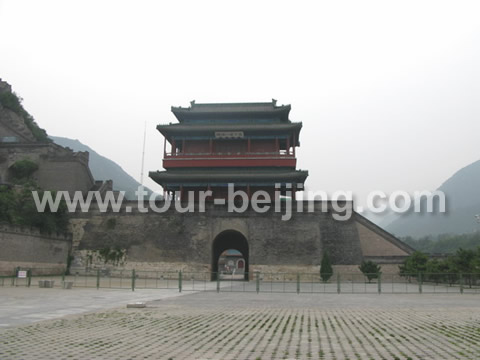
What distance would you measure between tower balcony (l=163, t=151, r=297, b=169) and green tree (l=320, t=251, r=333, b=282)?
35.7 feet

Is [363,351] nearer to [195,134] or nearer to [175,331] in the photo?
[175,331]

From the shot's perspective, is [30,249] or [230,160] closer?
[30,249]

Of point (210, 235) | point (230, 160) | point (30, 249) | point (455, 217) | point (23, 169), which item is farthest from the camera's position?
point (455, 217)

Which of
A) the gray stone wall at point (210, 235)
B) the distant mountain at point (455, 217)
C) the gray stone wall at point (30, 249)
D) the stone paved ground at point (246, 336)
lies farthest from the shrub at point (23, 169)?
the distant mountain at point (455, 217)

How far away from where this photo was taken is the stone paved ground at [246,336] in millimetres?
6797

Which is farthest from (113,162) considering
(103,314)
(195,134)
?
(103,314)

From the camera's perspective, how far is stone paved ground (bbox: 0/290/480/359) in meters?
6.80

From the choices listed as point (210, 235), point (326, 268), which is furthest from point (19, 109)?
point (326, 268)

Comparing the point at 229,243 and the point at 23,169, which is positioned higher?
the point at 23,169

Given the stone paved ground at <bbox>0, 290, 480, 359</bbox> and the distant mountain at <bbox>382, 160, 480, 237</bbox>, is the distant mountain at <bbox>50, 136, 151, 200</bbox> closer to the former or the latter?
the distant mountain at <bbox>382, 160, 480, 237</bbox>

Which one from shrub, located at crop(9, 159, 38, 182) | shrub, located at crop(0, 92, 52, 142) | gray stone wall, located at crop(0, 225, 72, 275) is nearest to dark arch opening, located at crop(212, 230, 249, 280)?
gray stone wall, located at crop(0, 225, 72, 275)

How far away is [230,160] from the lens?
139ft

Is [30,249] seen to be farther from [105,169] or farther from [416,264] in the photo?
[105,169]

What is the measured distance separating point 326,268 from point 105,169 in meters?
147
